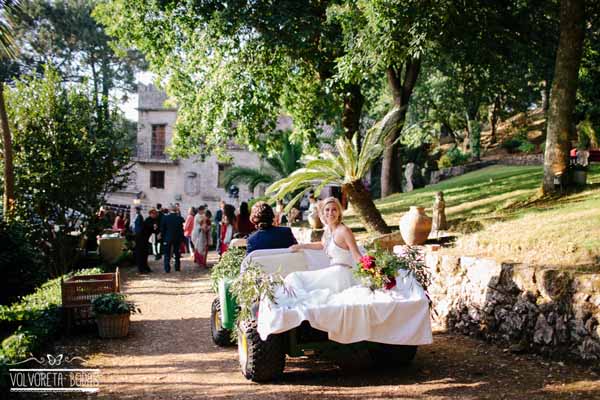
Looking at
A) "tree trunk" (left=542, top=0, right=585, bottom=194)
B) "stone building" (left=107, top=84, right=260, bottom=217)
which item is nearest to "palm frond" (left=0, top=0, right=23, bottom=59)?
"tree trunk" (left=542, top=0, right=585, bottom=194)

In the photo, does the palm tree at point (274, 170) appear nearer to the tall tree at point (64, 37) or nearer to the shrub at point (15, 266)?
the tall tree at point (64, 37)

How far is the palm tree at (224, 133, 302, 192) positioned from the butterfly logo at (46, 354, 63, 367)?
23.0 meters

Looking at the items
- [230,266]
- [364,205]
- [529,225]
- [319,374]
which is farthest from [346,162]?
[319,374]

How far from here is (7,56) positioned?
12195 millimetres

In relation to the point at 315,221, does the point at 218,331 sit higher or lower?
lower

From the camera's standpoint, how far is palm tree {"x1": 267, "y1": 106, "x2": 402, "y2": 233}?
1169 cm

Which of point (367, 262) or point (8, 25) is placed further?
point (8, 25)

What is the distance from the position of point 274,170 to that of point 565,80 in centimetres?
2180

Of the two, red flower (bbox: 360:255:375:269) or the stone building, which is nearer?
red flower (bbox: 360:255:375:269)

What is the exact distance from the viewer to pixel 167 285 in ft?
46.0

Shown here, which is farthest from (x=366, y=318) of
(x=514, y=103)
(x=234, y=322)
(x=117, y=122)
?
(x=514, y=103)

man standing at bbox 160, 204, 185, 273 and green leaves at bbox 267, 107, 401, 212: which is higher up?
green leaves at bbox 267, 107, 401, 212

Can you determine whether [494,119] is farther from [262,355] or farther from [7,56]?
[262,355]

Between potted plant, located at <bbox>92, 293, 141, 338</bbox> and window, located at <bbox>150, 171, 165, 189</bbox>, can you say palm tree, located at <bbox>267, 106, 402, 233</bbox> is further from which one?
window, located at <bbox>150, 171, 165, 189</bbox>
